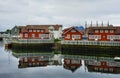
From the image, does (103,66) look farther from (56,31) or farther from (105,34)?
(56,31)

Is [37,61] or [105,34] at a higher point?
[105,34]

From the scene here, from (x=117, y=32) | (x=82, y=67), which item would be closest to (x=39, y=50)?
(x=117, y=32)

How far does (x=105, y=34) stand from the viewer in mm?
67062

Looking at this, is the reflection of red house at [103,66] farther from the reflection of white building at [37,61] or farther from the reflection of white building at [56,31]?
the reflection of white building at [56,31]

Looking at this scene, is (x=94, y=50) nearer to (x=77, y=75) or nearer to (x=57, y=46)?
(x=57, y=46)

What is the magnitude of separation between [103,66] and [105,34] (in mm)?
23127

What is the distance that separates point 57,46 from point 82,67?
92.0 ft

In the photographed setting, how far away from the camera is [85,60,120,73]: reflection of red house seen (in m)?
40.7

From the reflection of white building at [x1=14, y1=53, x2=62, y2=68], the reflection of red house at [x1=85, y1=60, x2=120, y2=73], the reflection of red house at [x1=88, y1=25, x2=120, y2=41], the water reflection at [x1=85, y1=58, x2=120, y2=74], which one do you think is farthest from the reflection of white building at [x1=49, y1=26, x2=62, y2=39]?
the reflection of red house at [x1=85, y1=60, x2=120, y2=73]

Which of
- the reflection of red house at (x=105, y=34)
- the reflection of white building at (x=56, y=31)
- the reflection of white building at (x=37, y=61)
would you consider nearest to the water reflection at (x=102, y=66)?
the reflection of white building at (x=37, y=61)

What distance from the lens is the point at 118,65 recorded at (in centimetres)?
4431

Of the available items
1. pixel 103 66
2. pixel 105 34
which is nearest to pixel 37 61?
pixel 103 66

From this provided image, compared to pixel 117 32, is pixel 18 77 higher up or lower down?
lower down

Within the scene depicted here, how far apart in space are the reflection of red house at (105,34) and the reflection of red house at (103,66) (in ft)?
61.3
